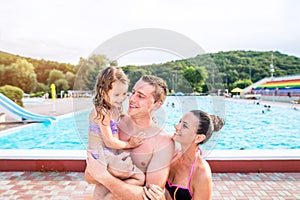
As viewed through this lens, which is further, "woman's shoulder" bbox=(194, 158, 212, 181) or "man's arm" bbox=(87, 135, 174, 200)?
"woman's shoulder" bbox=(194, 158, 212, 181)

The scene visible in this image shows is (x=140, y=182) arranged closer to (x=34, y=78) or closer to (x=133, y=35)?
(x=133, y=35)

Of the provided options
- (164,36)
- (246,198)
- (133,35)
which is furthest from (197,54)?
(246,198)

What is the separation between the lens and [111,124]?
1110 mm

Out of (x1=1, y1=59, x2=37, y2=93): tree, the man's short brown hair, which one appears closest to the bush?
the man's short brown hair

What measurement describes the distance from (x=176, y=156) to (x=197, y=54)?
47 centimetres

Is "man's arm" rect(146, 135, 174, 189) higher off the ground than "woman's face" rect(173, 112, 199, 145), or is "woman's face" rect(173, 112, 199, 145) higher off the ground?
"woman's face" rect(173, 112, 199, 145)

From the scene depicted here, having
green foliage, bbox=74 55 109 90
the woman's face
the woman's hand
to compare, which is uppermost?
green foliage, bbox=74 55 109 90

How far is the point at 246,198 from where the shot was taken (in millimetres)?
3090

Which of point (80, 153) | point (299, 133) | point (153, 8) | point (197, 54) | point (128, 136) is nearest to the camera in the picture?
point (197, 54)

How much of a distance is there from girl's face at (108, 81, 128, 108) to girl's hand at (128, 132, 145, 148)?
161 mm

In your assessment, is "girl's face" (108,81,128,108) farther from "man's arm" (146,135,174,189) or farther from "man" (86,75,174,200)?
"man's arm" (146,135,174,189)

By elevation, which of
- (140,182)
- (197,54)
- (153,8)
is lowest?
(140,182)

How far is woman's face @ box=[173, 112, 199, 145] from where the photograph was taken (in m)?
1.13

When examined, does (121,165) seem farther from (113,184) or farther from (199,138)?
(199,138)
